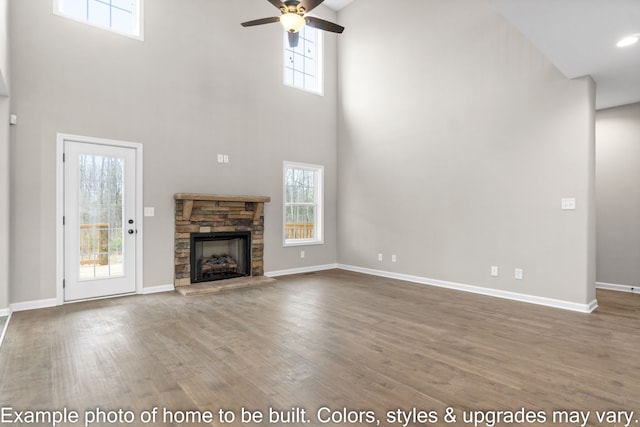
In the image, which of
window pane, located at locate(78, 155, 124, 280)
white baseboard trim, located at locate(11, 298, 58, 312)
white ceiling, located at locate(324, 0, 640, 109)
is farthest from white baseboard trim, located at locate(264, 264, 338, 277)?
white ceiling, located at locate(324, 0, 640, 109)

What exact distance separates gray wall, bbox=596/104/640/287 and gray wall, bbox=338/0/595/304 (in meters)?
1.40

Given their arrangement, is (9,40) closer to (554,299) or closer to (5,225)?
(5,225)

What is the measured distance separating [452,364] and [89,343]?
3017mm

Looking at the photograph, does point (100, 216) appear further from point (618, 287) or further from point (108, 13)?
point (618, 287)

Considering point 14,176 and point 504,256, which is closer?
point 14,176

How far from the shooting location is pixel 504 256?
469 centimetres

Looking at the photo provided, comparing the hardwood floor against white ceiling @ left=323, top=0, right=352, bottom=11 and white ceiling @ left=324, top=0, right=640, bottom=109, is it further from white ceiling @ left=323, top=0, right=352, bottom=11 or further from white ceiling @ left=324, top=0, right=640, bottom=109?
white ceiling @ left=323, top=0, right=352, bottom=11

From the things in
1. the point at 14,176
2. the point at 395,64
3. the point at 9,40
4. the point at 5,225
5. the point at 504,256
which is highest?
the point at 395,64

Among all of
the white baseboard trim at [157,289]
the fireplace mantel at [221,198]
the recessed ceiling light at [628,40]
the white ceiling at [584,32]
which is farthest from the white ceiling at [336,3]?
the white baseboard trim at [157,289]

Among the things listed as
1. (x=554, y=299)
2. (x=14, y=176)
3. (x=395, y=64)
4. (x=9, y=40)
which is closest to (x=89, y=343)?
(x=14, y=176)

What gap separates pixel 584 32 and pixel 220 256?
5.35 metres

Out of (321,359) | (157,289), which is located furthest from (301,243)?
(321,359)

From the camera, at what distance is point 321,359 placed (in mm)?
2693

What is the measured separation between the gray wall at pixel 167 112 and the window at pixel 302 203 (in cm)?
18
